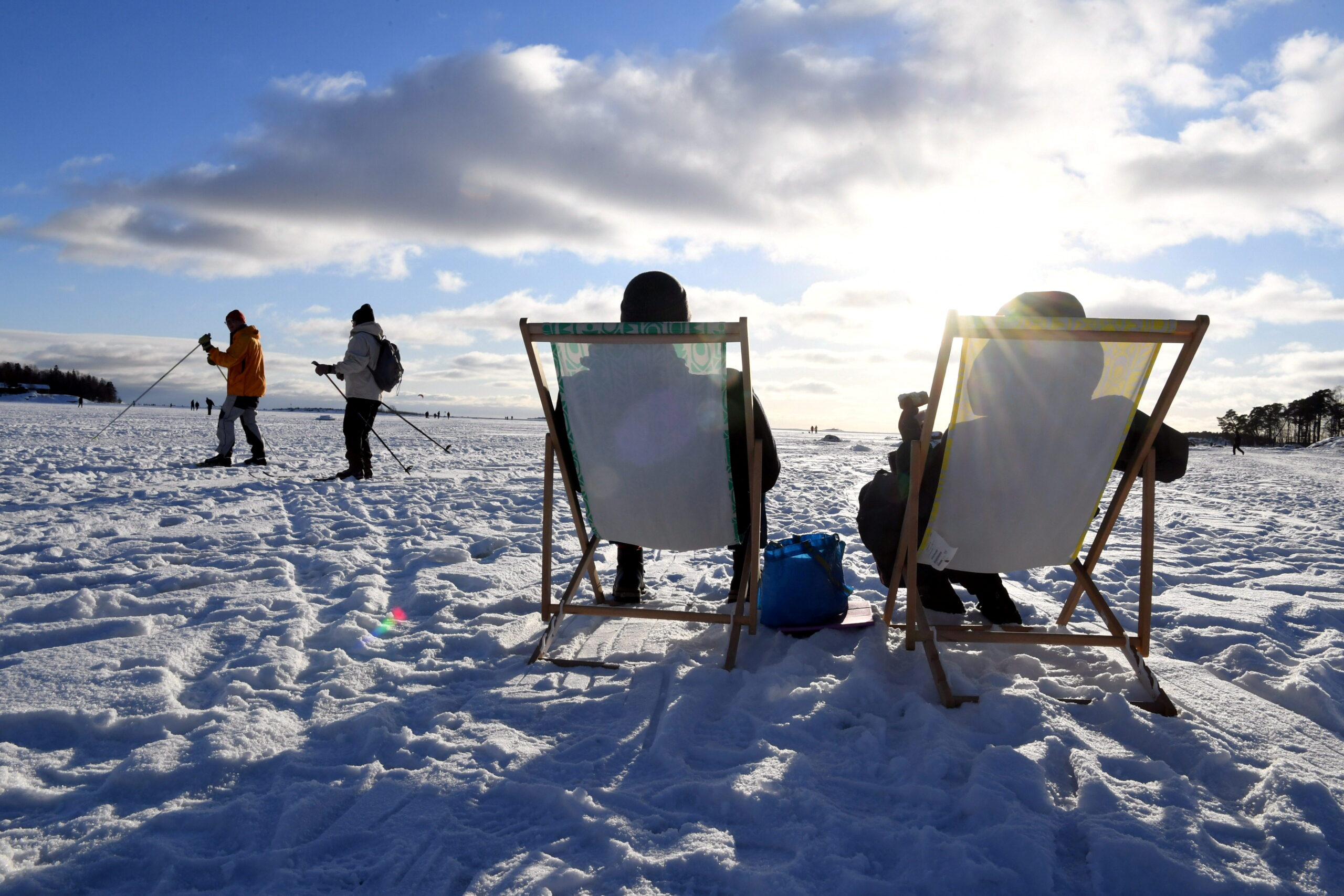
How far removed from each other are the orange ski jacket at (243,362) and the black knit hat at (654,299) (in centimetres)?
675

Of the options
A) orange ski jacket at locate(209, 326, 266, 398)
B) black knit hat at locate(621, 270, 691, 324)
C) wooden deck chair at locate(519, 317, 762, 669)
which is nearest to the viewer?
wooden deck chair at locate(519, 317, 762, 669)

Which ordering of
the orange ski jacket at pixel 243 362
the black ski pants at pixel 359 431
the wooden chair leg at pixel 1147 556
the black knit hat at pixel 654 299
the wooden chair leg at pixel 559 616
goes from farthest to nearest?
the orange ski jacket at pixel 243 362 → the black ski pants at pixel 359 431 → the black knit hat at pixel 654 299 → the wooden chair leg at pixel 559 616 → the wooden chair leg at pixel 1147 556

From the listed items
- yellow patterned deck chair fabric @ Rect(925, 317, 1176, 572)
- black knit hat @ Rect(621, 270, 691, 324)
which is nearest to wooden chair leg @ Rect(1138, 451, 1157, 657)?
yellow patterned deck chair fabric @ Rect(925, 317, 1176, 572)

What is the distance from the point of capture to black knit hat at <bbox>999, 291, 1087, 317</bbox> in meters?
2.62

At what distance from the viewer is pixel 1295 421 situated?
81.2 meters

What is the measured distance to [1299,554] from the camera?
467 cm

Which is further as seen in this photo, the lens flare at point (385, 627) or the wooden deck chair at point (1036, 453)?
the lens flare at point (385, 627)

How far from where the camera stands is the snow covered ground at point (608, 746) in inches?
57.0

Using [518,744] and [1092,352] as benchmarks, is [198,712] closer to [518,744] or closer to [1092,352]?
[518,744]

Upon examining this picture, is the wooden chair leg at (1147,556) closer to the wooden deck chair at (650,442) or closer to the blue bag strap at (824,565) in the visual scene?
the blue bag strap at (824,565)

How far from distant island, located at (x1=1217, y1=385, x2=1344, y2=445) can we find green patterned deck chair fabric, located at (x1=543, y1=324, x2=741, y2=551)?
276ft

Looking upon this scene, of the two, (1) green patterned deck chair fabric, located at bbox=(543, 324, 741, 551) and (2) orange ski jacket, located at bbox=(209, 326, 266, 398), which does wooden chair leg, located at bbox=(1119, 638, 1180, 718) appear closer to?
(1) green patterned deck chair fabric, located at bbox=(543, 324, 741, 551)

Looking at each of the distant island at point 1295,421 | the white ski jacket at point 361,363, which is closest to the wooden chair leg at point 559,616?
the white ski jacket at point 361,363

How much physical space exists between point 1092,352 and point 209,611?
351 cm
